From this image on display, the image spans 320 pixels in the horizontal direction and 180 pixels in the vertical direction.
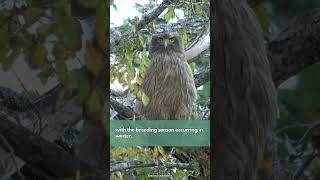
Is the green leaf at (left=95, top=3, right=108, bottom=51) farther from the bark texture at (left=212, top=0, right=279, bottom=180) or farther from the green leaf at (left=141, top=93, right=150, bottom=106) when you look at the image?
the bark texture at (left=212, top=0, right=279, bottom=180)

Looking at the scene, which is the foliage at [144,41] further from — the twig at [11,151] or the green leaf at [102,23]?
the twig at [11,151]

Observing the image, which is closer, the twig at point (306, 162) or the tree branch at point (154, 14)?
the tree branch at point (154, 14)

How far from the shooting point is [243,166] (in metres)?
1.63

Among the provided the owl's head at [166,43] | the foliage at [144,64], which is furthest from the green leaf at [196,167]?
the owl's head at [166,43]

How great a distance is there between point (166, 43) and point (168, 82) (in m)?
0.11

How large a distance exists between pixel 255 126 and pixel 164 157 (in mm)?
255

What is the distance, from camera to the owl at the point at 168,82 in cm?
159

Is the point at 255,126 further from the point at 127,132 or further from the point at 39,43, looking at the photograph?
the point at 39,43

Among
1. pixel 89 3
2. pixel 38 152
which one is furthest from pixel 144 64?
pixel 38 152

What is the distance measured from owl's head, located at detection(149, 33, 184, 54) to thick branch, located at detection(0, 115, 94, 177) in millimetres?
357

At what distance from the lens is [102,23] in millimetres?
1556

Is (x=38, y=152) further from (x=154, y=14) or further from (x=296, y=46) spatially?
(x=296, y=46)

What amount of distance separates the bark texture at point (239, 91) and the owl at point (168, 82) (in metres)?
0.08

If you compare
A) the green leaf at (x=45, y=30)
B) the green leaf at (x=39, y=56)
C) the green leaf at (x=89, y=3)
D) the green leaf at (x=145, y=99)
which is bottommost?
the green leaf at (x=145, y=99)
